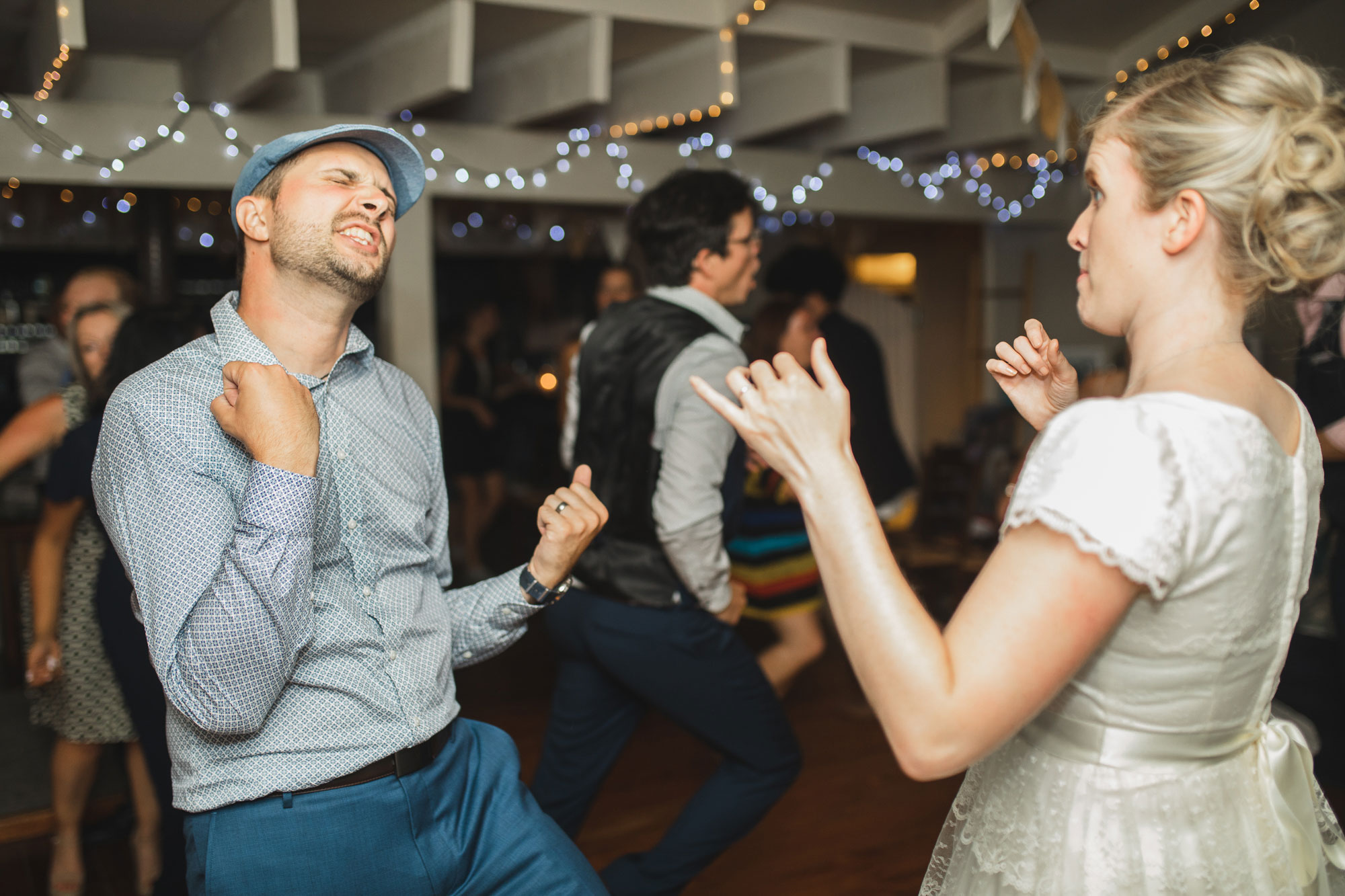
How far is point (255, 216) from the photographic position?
1.39m

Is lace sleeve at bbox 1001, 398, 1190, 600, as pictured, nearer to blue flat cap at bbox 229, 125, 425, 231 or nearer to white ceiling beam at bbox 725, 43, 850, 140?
blue flat cap at bbox 229, 125, 425, 231

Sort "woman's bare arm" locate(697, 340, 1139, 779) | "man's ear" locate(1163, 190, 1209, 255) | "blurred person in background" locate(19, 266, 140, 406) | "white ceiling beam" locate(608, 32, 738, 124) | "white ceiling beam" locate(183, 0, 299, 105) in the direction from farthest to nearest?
1. "white ceiling beam" locate(608, 32, 738, 124)
2. "white ceiling beam" locate(183, 0, 299, 105)
3. "blurred person in background" locate(19, 266, 140, 406)
4. "man's ear" locate(1163, 190, 1209, 255)
5. "woman's bare arm" locate(697, 340, 1139, 779)

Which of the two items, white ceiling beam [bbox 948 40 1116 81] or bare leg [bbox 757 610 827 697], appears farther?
white ceiling beam [bbox 948 40 1116 81]

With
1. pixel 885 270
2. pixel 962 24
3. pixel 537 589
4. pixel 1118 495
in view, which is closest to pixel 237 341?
pixel 537 589

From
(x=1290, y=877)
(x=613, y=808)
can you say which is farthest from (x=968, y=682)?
(x=613, y=808)

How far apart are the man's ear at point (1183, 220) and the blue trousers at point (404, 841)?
1.07 m

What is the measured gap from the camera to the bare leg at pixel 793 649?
3141 millimetres

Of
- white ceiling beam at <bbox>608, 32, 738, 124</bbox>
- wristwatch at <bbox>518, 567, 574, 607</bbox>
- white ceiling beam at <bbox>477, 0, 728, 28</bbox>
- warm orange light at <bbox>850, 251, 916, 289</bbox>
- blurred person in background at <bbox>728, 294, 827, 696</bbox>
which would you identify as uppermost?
white ceiling beam at <bbox>477, 0, 728, 28</bbox>

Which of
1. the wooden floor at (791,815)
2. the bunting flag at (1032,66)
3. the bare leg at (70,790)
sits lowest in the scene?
the wooden floor at (791,815)

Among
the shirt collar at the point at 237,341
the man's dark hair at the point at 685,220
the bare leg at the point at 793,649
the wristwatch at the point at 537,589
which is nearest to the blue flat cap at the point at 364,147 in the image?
the shirt collar at the point at 237,341

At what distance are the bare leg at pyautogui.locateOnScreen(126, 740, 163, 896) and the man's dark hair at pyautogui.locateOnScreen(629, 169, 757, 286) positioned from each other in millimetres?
1852

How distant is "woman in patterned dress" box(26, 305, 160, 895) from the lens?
8.37ft

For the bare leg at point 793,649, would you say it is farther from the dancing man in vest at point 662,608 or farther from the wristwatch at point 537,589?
the wristwatch at point 537,589

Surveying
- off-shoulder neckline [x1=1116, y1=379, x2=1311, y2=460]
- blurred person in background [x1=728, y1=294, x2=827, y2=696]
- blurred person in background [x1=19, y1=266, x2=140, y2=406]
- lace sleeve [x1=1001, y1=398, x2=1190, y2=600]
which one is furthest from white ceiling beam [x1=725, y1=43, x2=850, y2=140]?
lace sleeve [x1=1001, y1=398, x2=1190, y2=600]
